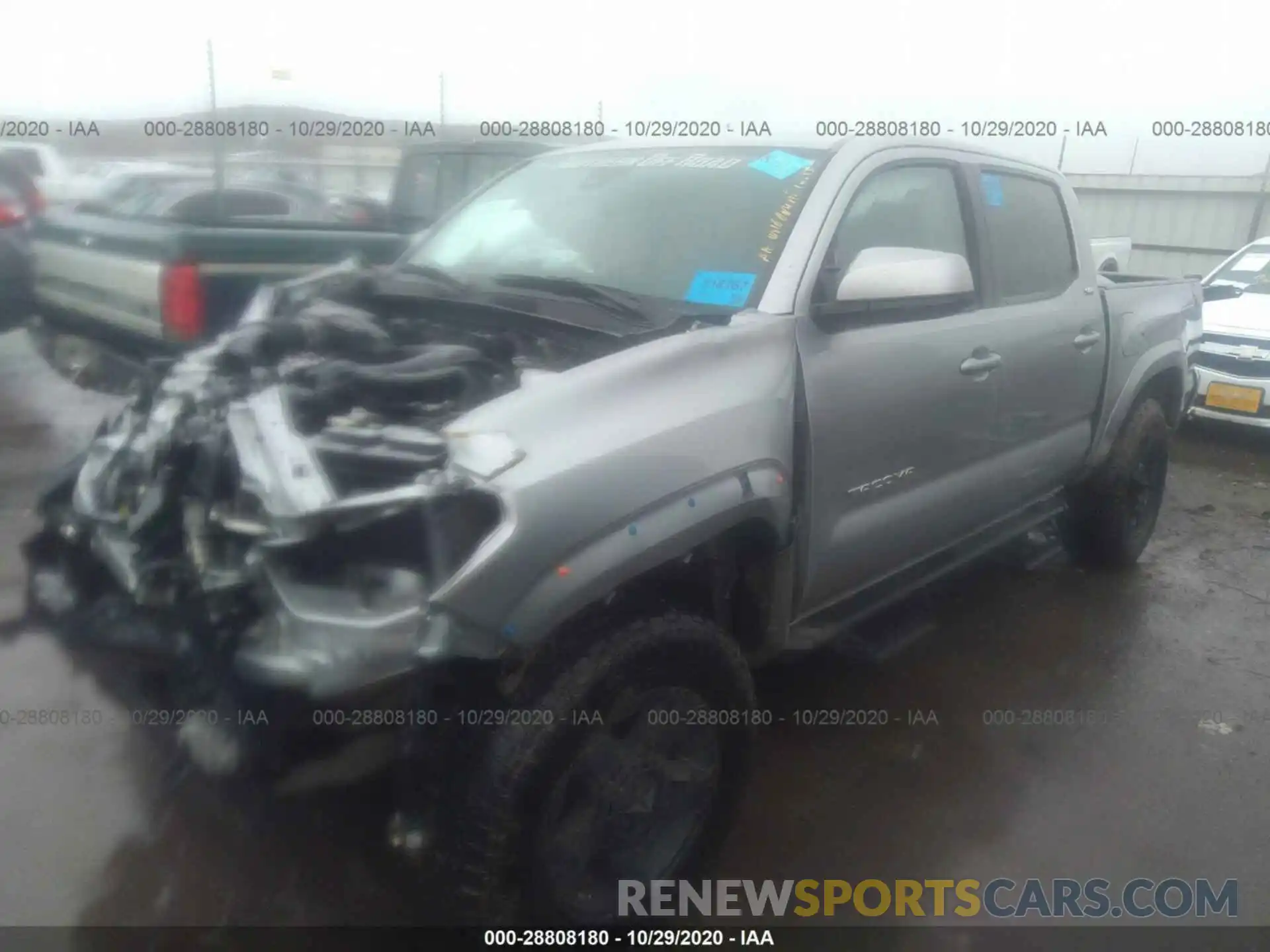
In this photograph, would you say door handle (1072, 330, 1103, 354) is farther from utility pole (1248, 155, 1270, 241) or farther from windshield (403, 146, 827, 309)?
utility pole (1248, 155, 1270, 241)

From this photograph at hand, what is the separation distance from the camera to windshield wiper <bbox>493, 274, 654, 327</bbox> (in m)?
2.56

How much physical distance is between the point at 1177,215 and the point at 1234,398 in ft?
22.6

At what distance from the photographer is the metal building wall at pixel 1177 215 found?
12.0 metres

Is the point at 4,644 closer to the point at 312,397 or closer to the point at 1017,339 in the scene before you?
the point at 312,397

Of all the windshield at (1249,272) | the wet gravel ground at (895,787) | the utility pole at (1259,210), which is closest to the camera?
the wet gravel ground at (895,787)

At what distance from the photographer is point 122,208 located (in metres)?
5.96

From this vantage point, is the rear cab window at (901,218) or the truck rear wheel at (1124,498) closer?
the rear cab window at (901,218)

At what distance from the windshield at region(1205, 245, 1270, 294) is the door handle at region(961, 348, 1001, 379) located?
5912mm

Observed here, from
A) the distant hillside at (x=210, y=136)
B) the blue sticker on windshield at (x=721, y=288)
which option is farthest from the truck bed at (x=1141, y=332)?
the distant hillside at (x=210, y=136)

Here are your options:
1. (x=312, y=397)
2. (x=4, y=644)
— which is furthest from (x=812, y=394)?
(x=4, y=644)

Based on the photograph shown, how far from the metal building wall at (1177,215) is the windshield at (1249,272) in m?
3.58

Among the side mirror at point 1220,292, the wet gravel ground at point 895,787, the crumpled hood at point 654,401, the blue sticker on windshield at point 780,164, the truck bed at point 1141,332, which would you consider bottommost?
the wet gravel ground at point 895,787

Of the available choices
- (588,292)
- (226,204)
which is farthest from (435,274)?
(226,204)

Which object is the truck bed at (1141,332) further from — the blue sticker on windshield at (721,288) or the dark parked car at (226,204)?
the dark parked car at (226,204)
